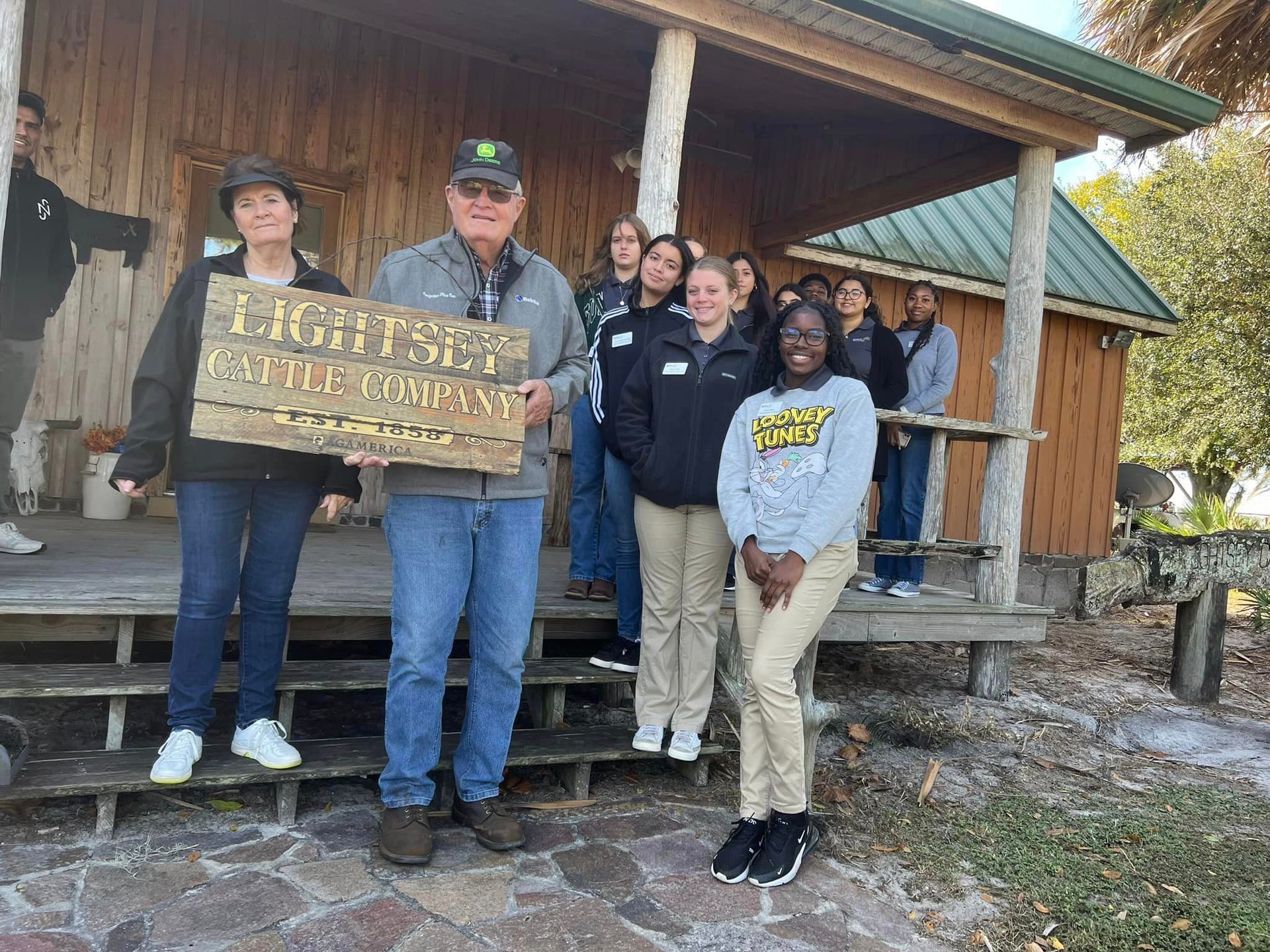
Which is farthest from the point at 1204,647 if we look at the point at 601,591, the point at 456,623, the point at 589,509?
the point at 456,623

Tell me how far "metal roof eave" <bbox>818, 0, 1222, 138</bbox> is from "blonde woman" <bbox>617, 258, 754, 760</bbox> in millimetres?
1863

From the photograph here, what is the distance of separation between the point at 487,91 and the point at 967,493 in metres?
5.49

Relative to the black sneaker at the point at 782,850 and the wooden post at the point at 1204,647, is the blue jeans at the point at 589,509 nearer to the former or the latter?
the black sneaker at the point at 782,850

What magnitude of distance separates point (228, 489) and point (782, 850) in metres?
2.07

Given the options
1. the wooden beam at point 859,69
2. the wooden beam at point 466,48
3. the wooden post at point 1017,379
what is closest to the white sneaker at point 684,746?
the wooden post at point 1017,379

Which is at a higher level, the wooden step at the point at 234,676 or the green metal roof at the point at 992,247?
the green metal roof at the point at 992,247

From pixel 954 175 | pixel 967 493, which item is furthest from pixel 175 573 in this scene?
pixel 967 493

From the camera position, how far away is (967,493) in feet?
28.7

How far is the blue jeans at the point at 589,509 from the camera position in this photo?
4227 millimetres

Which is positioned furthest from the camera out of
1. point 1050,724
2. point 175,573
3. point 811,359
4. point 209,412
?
point 1050,724

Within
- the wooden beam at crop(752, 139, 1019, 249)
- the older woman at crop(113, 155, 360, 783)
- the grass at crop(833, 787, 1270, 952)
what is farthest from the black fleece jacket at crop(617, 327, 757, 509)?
the wooden beam at crop(752, 139, 1019, 249)

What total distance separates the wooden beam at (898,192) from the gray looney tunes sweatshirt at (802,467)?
11.4 ft

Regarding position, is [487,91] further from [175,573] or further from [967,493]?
[967,493]

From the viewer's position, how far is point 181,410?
2.79 meters
